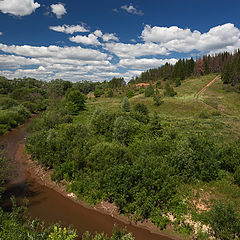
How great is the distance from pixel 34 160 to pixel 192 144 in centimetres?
2364

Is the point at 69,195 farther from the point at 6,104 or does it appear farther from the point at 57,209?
the point at 6,104

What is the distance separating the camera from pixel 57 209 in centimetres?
1650

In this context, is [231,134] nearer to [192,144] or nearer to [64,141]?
[192,144]

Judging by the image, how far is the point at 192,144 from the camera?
61.6ft

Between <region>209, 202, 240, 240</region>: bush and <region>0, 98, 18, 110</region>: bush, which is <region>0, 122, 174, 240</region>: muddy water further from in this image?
<region>0, 98, 18, 110</region>: bush

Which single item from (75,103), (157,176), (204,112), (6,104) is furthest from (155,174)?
(6,104)

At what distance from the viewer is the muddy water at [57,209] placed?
14266 mm

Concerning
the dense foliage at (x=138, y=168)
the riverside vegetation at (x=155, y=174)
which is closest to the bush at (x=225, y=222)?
the riverside vegetation at (x=155, y=174)

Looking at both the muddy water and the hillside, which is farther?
the muddy water

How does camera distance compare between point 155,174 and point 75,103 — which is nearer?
point 155,174

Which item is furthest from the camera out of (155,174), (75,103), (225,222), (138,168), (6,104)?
(75,103)

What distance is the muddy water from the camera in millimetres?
14266

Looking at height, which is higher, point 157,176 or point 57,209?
point 157,176

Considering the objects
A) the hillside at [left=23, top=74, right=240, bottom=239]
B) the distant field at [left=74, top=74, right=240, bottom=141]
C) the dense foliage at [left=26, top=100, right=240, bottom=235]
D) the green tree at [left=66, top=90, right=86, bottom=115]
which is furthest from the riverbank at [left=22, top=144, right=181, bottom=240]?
the green tree at [left=66, top=90, right=86, bottom=115]
